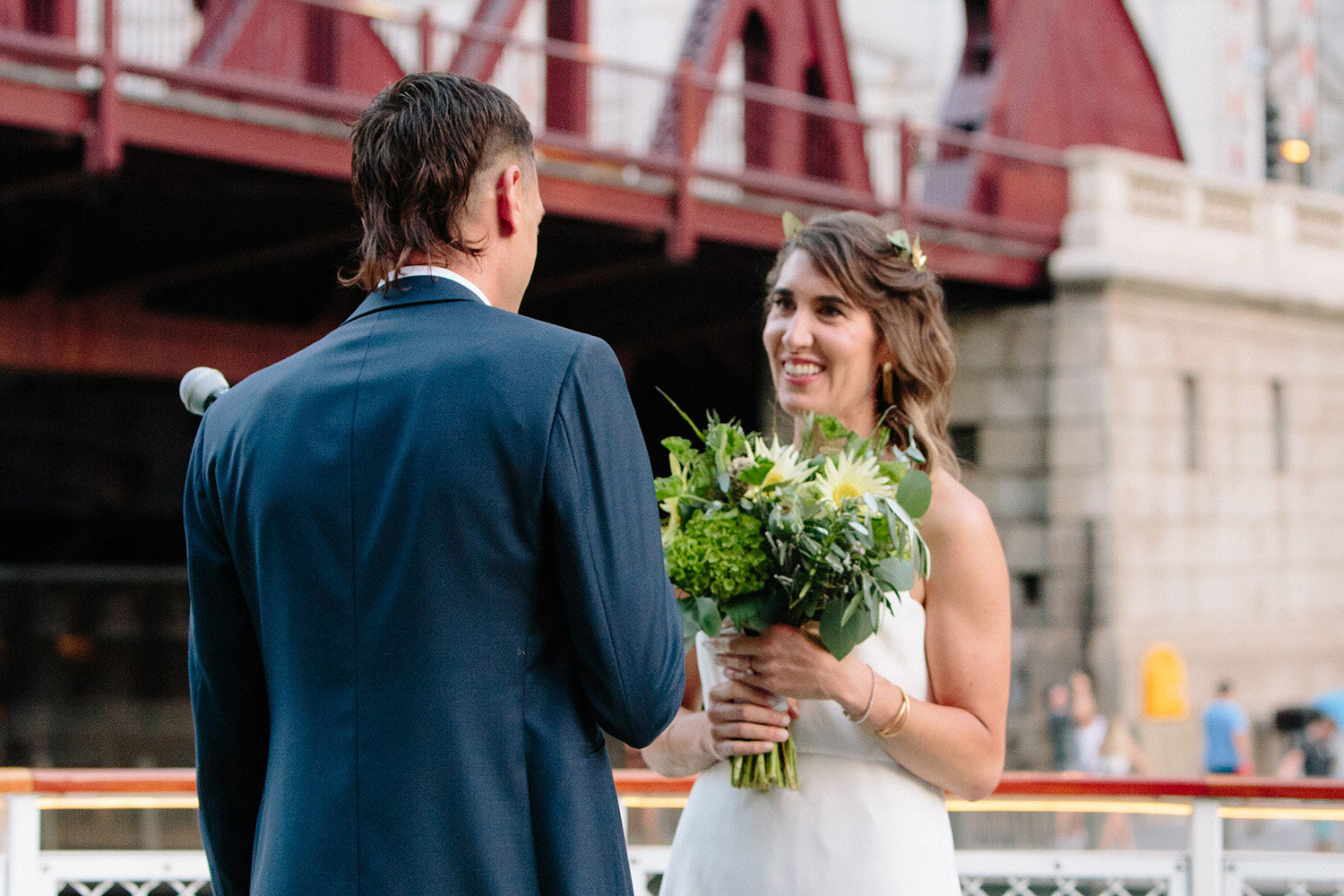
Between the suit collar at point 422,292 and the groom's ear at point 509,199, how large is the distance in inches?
3.7

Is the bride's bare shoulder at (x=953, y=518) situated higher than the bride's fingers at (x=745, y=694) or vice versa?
the bride's bare shoulder at (x=953, y=518)

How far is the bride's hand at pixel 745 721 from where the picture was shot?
239 centimetres

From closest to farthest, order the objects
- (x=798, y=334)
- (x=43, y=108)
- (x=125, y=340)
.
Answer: (x=798, y=334) < (x=43, y=108) < (x=125, y=340)

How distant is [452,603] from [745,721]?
0.86 meters

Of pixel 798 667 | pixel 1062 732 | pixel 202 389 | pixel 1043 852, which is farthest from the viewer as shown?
pixel 1062 732

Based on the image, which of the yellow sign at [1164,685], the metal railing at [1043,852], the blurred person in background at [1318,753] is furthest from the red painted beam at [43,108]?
the yellow sign at [1164,685]

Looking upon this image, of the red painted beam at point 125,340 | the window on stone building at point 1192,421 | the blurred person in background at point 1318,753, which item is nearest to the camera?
the blurred person in background at point 1318,753

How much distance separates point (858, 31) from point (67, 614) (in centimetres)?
1751

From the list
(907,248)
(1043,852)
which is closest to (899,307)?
(907,248)

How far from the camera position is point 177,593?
50.4 ft

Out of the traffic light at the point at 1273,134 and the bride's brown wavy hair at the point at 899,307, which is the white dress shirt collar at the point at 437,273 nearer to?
the bride's brown wavy hair at the point at 899,307

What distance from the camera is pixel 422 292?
1.79m

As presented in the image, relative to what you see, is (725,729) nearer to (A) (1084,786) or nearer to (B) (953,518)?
(B) (953,518)

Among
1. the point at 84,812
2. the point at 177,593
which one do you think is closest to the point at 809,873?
the point at 84,812
